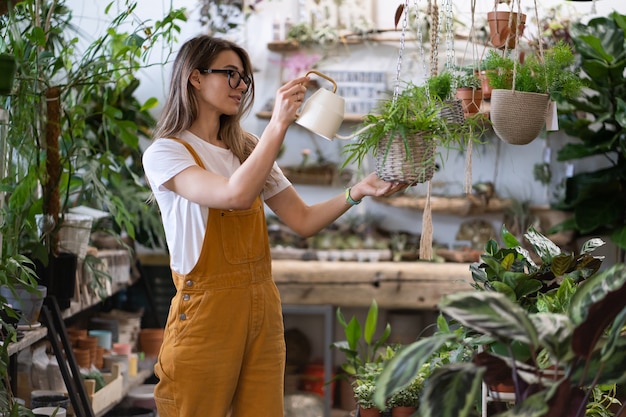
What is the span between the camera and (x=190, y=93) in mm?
2463

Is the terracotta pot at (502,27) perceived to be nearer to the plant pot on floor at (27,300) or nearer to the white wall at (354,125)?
the plant pot on floor at (27,300)

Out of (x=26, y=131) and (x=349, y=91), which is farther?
(x=349, y=91)

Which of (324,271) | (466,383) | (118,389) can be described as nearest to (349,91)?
(324,271)

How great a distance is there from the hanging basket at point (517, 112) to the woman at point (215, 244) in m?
0.35

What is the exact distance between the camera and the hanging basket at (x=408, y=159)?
2195 mm

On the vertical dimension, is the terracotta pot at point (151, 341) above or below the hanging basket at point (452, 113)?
below

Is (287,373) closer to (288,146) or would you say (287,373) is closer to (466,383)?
(288,146)

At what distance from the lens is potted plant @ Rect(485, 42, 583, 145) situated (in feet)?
7.57

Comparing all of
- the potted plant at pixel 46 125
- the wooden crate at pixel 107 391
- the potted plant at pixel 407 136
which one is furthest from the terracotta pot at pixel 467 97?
the wooden crate at pixel 107 391

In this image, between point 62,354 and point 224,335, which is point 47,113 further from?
point 224,335

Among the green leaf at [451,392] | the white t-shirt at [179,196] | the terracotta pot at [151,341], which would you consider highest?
the white t-shirt at [179,196]

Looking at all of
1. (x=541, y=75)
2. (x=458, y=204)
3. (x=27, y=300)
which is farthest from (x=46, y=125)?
(x=458, y=204)

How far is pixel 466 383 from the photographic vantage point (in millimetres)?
1566

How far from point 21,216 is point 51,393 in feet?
2.91
